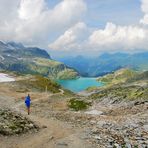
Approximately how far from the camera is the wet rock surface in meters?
34.4

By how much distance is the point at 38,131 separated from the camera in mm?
37250

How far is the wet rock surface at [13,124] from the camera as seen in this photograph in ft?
113

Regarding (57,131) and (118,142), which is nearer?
(118,142)

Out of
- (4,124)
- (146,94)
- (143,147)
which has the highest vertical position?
(146,94)

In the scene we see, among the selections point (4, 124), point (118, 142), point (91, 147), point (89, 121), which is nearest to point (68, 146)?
point (91, 147)

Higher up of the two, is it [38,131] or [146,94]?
[146,94]

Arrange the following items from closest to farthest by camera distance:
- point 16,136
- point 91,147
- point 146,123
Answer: point 91,147, point 16,136, point 146,123

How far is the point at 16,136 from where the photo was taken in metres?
34.2

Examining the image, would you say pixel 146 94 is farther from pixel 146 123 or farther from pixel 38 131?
pixel 38 131

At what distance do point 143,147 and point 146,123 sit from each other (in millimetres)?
10403

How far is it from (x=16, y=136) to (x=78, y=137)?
5.88 m

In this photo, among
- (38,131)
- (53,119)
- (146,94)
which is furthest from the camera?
(146,94)

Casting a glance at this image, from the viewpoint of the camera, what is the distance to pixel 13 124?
35812 mm

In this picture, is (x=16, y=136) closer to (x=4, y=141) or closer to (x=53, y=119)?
(x=4, y=141)
